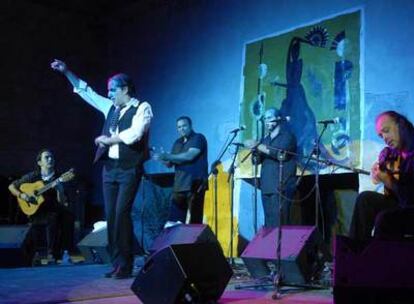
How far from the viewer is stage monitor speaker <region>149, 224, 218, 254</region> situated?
511 cm

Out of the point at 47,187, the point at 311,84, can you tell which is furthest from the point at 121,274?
the point at 311,84

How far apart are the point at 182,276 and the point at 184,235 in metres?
2.20

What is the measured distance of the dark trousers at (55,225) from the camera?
674cm

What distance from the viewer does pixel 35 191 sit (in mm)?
6965

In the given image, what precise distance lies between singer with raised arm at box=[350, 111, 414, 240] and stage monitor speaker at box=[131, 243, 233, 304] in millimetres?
975

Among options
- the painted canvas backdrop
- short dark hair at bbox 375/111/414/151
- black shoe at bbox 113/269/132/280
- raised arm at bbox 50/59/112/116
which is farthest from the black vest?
the painted canvas backdrop

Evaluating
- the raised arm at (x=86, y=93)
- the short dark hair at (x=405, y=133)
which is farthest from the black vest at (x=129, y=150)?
the short dark hair at (x=405, y=133)

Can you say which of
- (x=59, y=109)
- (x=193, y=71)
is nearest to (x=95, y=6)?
(x=59, y=109)

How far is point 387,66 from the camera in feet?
18.7

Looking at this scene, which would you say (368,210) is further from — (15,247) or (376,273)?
(15,247)

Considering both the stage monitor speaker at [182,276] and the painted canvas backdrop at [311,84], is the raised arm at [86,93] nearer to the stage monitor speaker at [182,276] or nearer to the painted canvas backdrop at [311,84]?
the stage monitor speaker at [182,276]

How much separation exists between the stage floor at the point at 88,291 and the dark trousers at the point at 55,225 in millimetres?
1462

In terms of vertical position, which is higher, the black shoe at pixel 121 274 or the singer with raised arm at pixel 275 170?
the singer with raised arm at pixel 275 170

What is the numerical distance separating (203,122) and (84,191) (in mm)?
2688
